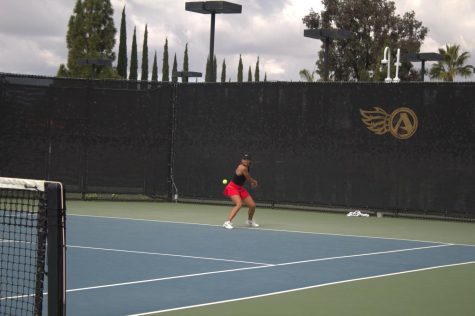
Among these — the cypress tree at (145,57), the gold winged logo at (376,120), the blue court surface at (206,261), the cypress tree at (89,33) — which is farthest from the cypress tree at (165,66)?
the blue court surface at (206,261)

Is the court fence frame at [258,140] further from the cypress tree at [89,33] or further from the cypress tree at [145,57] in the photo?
the cypress tree at [145,57]

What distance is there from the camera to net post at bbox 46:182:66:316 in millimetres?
5035

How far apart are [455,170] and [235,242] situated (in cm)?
623

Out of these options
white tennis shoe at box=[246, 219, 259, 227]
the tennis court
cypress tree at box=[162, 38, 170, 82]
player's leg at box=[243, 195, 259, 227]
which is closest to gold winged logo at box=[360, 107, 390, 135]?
the tennis court

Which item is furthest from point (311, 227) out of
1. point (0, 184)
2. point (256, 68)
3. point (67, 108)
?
point (256, 68)

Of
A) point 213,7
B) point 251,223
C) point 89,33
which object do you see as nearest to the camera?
point 251,223

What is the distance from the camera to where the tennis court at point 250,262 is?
7676 millimetres

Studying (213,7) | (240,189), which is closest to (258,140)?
(213,7)

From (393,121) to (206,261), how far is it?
322 inches

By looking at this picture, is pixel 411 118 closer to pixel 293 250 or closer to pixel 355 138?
pixel 355 138

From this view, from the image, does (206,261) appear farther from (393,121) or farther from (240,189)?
(393,121)

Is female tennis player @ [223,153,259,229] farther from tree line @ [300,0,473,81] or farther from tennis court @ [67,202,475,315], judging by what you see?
tree line @ [300,0,473,81]

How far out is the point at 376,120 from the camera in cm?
1756

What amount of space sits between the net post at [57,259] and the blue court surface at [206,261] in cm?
197
